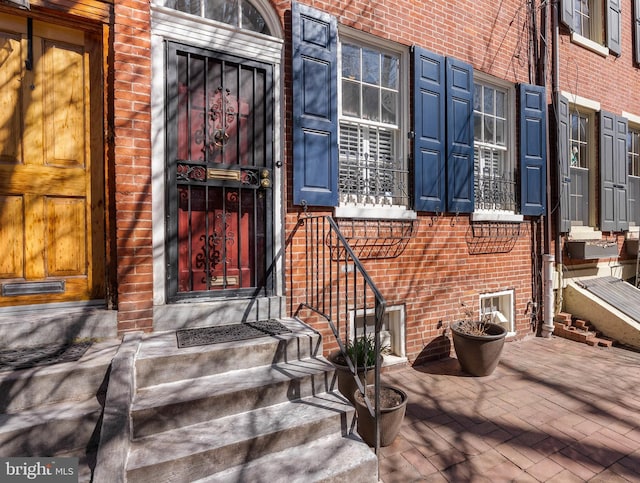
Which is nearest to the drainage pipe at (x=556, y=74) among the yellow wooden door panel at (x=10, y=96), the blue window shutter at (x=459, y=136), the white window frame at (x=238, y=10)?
the blue window shutter at (x=459, y=136)

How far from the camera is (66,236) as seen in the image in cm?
297

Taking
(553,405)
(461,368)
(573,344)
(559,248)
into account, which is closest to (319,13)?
(461,368)

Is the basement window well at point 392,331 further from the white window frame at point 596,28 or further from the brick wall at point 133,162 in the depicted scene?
the white window frame at point 596,28

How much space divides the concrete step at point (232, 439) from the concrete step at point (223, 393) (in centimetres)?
5

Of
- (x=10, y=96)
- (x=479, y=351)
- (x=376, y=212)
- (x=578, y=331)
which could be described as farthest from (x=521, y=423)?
(x=10, y=96)

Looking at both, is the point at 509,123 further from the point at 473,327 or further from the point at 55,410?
the point at 55,410

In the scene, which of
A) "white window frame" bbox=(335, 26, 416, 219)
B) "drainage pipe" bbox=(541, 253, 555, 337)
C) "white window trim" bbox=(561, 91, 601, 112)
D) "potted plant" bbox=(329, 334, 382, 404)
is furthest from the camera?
"white window trim" bbox=(561, 91, 601, 112)

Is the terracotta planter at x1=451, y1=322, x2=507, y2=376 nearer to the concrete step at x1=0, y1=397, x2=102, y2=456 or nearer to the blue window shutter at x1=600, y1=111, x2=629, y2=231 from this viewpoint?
the concrete step at x1=0, y1=397, x2=102, y2=456

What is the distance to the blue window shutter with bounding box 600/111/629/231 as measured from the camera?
6.27 metres

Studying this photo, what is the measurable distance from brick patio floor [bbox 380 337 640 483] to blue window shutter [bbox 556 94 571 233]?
2.28 m

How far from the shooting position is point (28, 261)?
9.32 feet

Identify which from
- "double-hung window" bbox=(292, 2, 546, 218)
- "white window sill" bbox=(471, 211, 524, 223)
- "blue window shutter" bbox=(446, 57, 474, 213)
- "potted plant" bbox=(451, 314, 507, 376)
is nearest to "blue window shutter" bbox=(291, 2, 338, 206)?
"double-hung window" bbox=(292, 2, 546, 218)

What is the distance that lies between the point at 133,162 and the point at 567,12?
7.15 m

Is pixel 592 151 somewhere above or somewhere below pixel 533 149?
above
